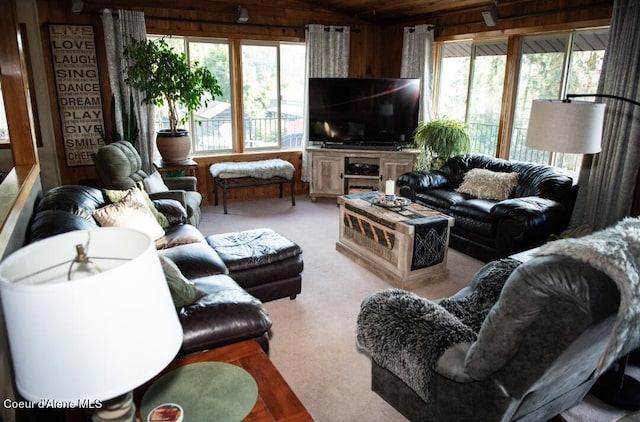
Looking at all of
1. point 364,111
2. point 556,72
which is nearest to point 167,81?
point 364,111

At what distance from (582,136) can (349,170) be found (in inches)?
150

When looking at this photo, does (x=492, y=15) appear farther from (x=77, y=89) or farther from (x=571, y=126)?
(x=77, y=89)

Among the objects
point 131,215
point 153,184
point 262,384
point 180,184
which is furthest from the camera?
point 180,184

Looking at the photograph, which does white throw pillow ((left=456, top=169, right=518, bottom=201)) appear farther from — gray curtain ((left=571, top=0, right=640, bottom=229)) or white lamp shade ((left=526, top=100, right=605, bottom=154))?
white lamp shade ((left=526, top=100, right=605, bottom=154))

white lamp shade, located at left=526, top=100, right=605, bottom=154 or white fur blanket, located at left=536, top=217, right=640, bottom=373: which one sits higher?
white lamp shade, located at left=526, top=100, right=605, bottom=154

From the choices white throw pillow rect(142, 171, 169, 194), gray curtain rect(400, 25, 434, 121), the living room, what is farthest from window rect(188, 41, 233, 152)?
gray curtain rect(400, 25, 434, 121)

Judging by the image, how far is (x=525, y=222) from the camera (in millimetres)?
3598

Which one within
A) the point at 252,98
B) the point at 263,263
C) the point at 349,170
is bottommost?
the point at 263,263

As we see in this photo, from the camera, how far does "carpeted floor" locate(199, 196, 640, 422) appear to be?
2.24 meters

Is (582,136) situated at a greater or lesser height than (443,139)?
greater

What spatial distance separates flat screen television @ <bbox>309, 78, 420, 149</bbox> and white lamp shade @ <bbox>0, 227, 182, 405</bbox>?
5.25 m

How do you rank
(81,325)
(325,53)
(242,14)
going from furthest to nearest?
(325,53)
(242,14)
(81,325)

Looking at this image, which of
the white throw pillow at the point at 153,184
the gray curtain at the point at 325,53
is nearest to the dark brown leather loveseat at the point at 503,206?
the gray curtain at the point at 325,53

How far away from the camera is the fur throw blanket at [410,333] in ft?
5.97
